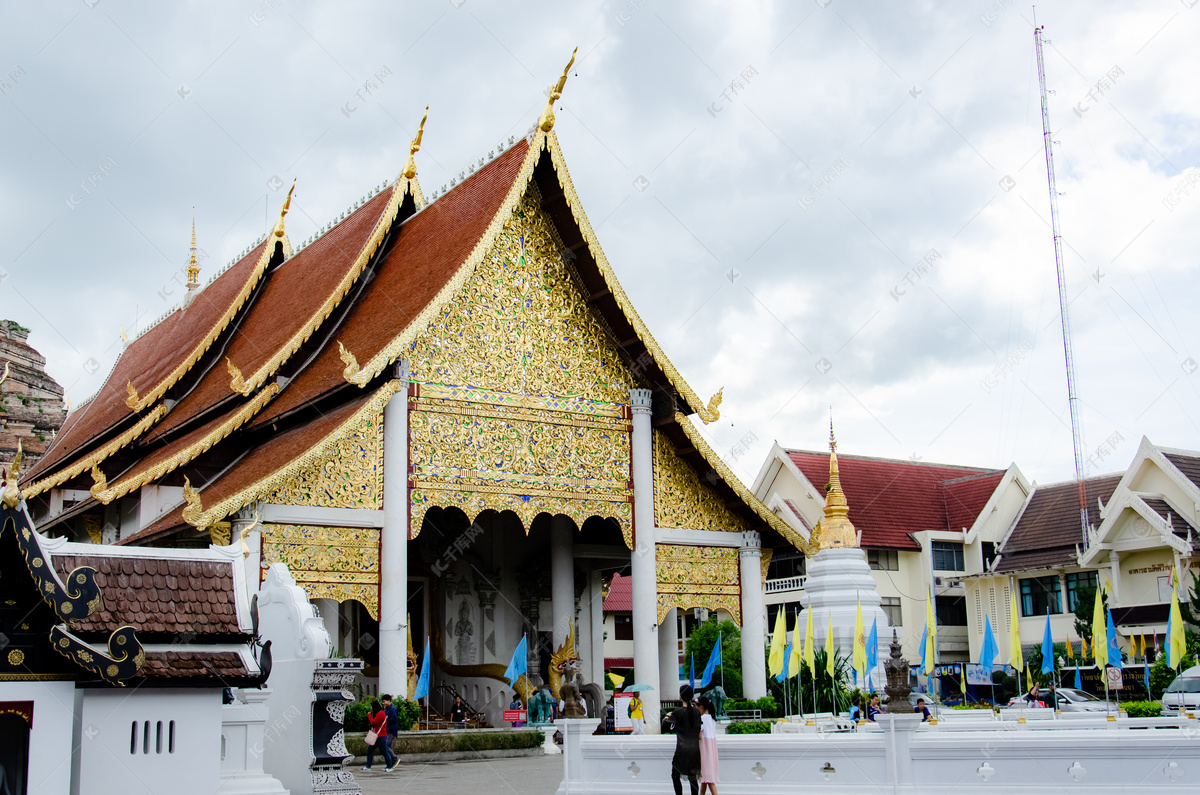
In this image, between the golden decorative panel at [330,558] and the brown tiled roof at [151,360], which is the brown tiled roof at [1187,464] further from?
the golden decorative panel at [330,558]

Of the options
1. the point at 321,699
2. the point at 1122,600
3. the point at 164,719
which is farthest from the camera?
the point at 1122,600

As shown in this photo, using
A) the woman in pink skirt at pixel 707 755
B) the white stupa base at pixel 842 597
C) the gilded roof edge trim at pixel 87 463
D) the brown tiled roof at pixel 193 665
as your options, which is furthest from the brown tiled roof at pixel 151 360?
the white stupa base at pixel 842 597

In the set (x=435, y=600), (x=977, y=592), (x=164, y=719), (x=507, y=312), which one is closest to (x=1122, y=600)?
(x=977, y=592)

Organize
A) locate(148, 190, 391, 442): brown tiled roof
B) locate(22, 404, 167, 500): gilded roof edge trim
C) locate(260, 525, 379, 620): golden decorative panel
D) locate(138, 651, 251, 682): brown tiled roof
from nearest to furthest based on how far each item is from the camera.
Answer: locate(138, 651, 251, 682): brown tiled roof, locate(260, 525, 379, 620): golden decorative panel, locate(22, 404, 167, 500): gilded roof edge trim, locate(148, 190, 391, 442): brown tiled roof

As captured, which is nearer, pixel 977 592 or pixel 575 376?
pixel 575 376

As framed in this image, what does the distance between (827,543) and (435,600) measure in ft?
40.0

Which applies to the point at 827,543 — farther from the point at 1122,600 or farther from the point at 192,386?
the point at 192,386

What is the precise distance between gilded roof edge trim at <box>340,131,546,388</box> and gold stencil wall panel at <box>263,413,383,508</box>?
26.5 inches

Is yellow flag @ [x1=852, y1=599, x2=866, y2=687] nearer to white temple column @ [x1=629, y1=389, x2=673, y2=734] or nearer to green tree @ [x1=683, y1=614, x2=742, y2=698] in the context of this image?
white temple column @ [x1=629, y1=389, x2=673, y2=734]

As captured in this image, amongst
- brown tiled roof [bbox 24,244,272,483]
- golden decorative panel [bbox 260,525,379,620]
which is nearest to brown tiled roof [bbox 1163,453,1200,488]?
brown tiled roof [bbox 24,244,272,483]

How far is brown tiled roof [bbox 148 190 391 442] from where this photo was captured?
1783 cm

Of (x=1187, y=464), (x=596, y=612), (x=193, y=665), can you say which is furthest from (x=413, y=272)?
(x=1187, y=464)

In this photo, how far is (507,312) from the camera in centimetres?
1627

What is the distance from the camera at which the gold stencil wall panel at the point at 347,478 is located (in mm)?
13938
